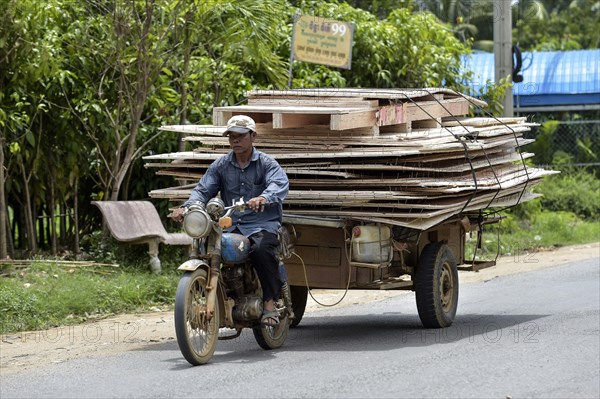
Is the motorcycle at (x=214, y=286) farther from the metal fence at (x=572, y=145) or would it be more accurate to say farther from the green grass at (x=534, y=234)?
the metal fence at (x=572, y=145)

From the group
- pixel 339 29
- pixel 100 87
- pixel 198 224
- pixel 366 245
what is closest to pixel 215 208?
pixel 198 224

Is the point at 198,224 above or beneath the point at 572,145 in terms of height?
above

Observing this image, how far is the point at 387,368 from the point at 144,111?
25.2 ft

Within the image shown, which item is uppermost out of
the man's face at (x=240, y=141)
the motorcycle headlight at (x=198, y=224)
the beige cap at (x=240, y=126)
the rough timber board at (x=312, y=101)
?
the rough timber board at (x=312, y=101)

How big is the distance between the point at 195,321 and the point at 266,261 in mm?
765

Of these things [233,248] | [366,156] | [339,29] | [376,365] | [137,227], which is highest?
[339,29]

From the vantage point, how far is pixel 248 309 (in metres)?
8.27

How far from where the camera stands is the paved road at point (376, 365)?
7109 mm

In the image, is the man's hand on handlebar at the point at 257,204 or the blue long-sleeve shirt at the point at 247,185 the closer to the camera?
the man's hand on handlebar at the point at 257,204

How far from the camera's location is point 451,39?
1856 centimetres

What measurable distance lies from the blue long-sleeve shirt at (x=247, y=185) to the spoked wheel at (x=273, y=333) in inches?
→ 27.4

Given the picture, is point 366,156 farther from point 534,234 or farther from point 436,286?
point 534,234

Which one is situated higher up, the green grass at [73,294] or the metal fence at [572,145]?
the metal fence at [572,145]

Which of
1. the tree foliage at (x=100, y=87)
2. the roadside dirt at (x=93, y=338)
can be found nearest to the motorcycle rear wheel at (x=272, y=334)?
the roadside dirt at (x=93, y=338)
